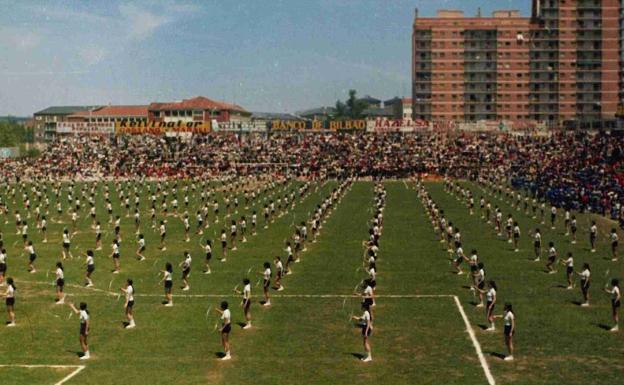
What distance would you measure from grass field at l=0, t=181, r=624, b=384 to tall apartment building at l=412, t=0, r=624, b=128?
105556 millimetres

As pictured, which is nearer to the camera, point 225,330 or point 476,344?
point 225,330

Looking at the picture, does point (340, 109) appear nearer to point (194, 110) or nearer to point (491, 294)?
point (194, 110)

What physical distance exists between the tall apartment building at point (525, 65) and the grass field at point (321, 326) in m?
106

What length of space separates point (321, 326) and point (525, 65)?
415 ft

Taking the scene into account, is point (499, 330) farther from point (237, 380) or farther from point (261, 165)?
point (261, 165)

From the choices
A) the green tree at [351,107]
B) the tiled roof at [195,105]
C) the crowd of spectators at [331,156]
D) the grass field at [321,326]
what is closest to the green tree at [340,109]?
the green tree at [351,107]

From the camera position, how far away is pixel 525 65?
140000 mm

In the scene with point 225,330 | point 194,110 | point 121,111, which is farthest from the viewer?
point 121,111

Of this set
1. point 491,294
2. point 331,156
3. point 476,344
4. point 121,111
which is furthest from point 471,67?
point 476,344

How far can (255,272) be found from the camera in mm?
32375

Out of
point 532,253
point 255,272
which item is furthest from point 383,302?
point 532,253

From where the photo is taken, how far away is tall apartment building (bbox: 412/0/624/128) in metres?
137

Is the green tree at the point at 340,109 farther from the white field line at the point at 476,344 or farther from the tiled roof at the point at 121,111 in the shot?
the white field line at the point at 476,344

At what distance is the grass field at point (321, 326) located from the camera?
60.0 feet
